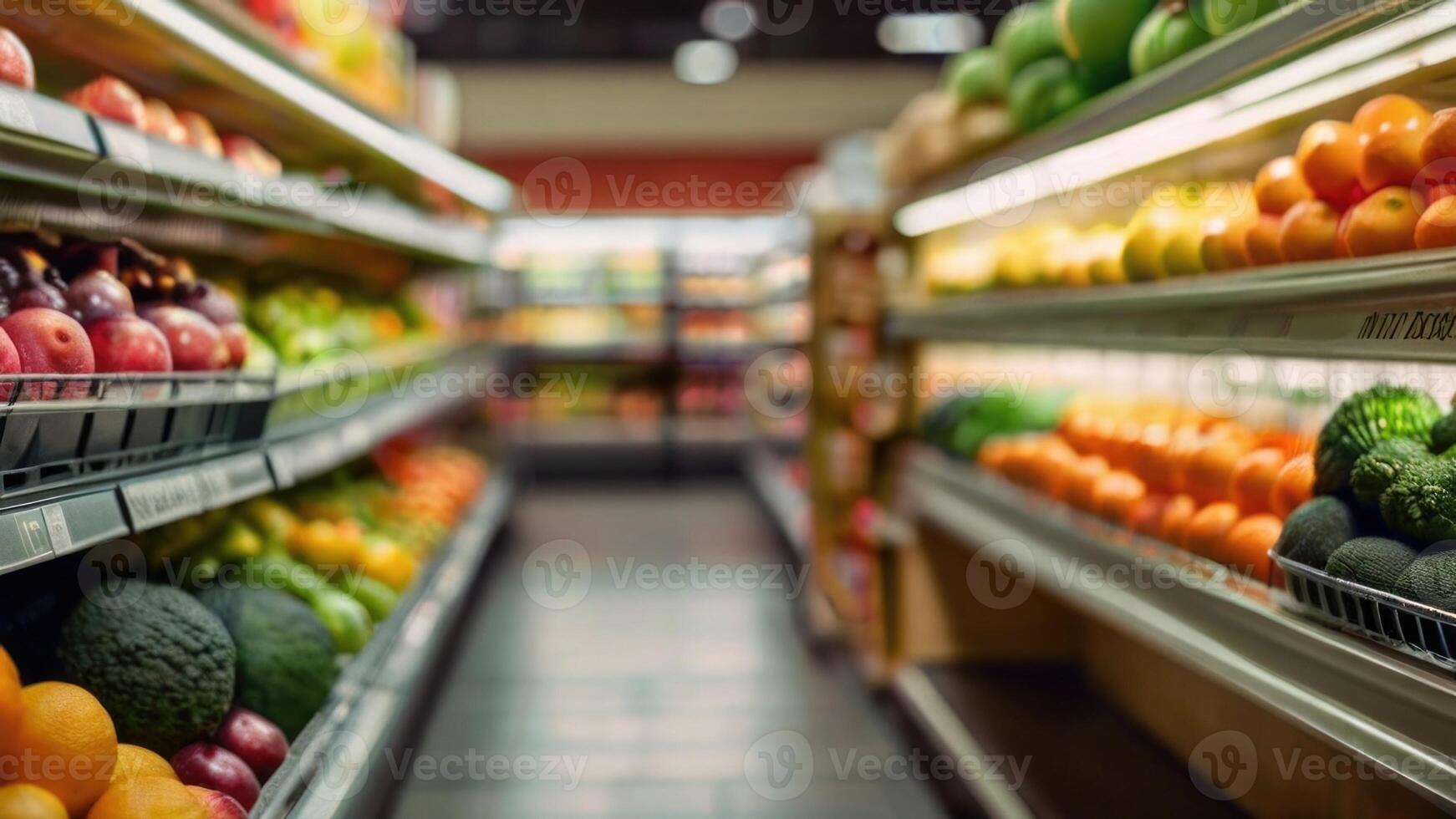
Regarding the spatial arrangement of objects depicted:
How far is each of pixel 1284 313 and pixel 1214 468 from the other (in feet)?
1.76

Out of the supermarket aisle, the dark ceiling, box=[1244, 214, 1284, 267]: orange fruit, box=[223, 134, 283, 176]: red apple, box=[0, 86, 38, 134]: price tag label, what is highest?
the dark ceiling

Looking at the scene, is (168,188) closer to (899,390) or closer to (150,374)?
(150,374)

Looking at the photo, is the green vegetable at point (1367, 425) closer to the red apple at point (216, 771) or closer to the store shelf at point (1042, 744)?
the store shelf at point (1042, 744)

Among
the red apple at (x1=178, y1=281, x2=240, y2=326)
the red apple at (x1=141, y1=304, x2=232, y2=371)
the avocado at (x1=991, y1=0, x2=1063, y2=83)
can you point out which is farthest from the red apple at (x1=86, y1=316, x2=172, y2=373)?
the avocado at (x1=991, y1=0, x2=1063, y2=83)

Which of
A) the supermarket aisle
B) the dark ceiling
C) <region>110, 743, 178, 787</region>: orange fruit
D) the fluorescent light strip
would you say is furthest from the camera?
the dark ceiling

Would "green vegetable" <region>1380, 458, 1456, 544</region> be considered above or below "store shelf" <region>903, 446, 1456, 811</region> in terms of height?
above

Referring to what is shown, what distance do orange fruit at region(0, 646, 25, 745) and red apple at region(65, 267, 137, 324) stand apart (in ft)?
2.04

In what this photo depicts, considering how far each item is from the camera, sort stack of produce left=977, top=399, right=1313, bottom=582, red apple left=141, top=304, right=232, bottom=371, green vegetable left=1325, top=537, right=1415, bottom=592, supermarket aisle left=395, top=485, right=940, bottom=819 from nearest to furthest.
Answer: green vegetable left=1325, top=537, right=1415, bottom=592
stack of produce left=977, top=399, right=1313, bottom=582
red apple left=141, top=304, right=232, bottom=371
supermarket aisle left=395, top=485, right=940, bottom=819

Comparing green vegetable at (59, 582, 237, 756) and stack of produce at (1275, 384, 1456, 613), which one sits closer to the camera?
stack of produce at (1275, 384, 1456, 613)

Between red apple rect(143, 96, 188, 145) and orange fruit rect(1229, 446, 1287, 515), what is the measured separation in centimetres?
218

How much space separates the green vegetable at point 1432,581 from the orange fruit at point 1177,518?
0.75m

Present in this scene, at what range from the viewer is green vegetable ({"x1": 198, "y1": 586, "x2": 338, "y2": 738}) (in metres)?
2.23

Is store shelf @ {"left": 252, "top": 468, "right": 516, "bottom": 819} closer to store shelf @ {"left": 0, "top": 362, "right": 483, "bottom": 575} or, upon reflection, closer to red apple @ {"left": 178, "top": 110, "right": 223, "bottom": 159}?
store shelf @ {"left": 0, "top": 362, "right": 483, "bottom": 575}

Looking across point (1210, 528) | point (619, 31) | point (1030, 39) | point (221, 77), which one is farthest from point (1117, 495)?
point (619, 31)
